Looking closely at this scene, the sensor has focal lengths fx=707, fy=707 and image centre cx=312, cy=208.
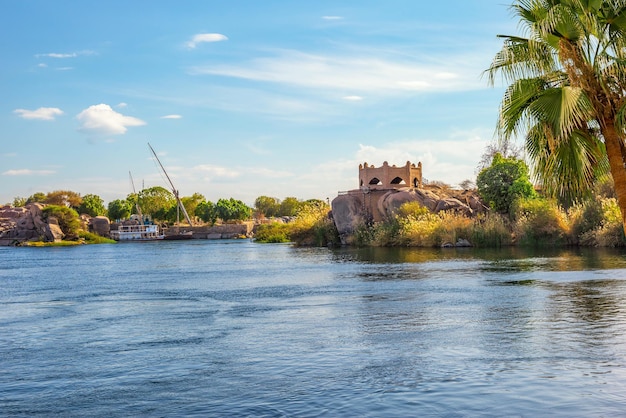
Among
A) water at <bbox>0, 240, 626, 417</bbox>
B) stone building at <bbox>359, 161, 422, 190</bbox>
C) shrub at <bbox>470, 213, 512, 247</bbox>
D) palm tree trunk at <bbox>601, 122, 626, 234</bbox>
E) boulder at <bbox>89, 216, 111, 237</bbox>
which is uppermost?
stone building at <bbox>359, 161, 422, 190</bbox>

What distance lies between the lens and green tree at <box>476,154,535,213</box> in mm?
57844

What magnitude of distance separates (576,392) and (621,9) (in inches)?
224

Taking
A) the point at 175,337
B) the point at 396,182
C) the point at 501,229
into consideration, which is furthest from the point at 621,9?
the point at 396,182

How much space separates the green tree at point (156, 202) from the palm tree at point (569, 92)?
149m

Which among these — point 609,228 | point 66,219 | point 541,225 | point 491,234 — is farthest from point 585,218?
point 66,219

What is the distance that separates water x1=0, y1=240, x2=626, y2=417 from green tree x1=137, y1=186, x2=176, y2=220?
5075 inches

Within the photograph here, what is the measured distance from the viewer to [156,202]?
15762cm

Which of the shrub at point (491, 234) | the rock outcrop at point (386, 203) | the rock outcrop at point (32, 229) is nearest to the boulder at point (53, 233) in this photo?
the rock outcrop at point (32, 229)

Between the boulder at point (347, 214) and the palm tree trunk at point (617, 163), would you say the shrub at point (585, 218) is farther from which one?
the palm tree trunk at point (617, 163)

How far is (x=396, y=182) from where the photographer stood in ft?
233

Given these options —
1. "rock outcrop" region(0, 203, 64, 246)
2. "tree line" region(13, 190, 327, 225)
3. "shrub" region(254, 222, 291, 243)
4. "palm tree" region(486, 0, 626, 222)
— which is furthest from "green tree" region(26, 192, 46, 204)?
"palm tree" region(486, 0, 626, 222)

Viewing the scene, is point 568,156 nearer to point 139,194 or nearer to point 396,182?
point 396,182

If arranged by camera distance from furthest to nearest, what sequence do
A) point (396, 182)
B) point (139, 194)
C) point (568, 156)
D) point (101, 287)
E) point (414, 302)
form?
point (139, 194), point (396, 182), point (101, 287), point (414, 302), point (568, 156)

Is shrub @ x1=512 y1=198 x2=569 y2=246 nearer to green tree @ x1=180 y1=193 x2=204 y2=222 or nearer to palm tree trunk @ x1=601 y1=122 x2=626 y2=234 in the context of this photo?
palm tree trunk @ x1=601 y1=122 x2=626 y2=234
